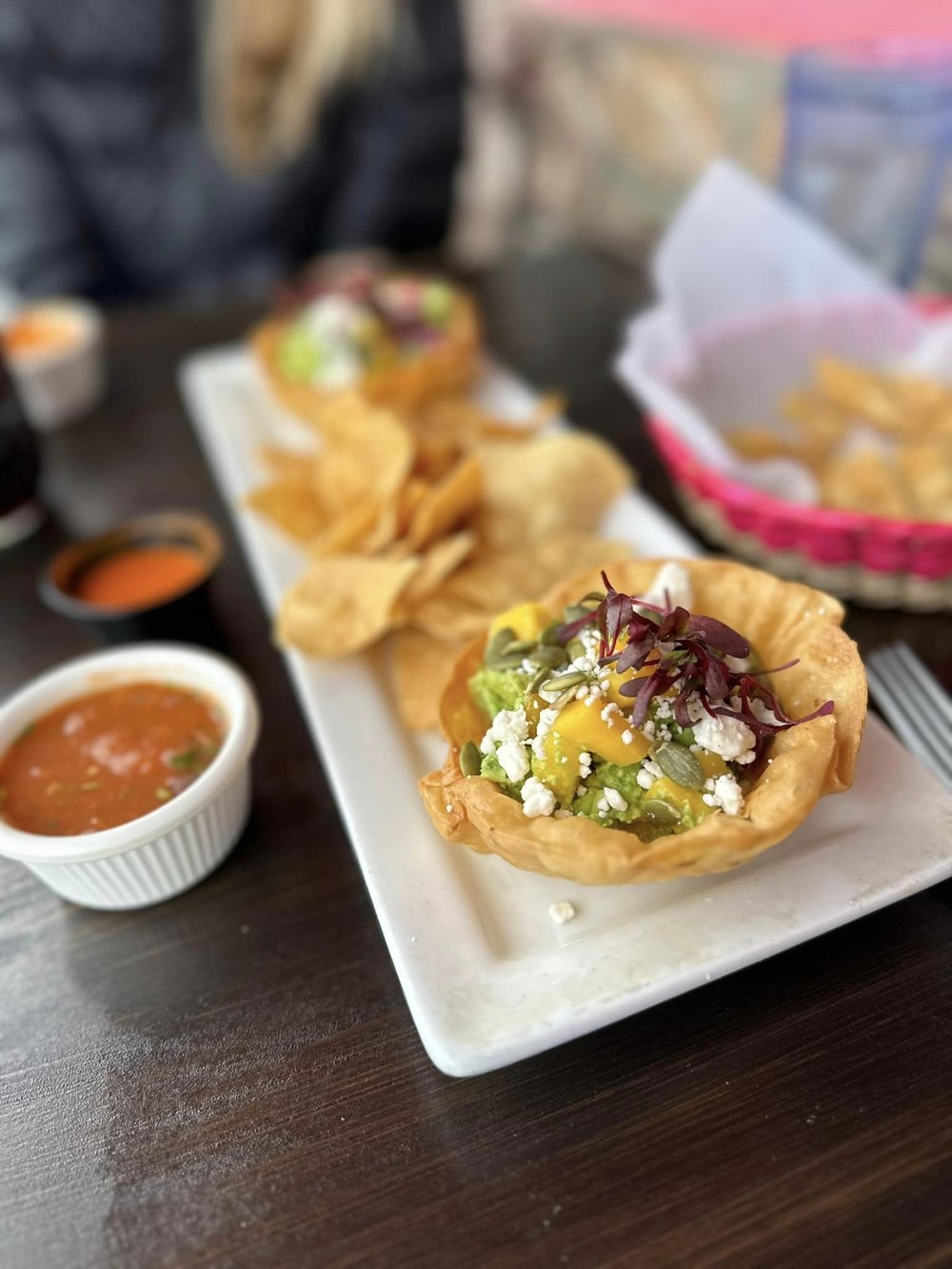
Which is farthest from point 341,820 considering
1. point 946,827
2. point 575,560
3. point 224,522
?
point 224,522

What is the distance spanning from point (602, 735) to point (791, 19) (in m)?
3.24

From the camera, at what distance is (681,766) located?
1.03m

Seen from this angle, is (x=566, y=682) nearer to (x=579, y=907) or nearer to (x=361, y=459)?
(x=579, y=907)

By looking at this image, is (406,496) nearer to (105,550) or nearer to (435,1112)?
(105,550)

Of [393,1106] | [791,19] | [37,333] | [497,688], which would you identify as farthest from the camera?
[791,19]

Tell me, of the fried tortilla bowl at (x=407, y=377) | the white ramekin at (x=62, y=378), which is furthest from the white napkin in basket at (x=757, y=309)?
the white ramekin at (x=62, y=378)

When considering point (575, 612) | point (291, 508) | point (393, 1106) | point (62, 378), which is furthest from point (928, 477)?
point (62, 378)

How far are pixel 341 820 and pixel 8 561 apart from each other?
3.83 feet

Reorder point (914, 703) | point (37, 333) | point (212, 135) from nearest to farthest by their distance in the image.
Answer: point (914, 703)
point (37, 333)
point (212, 135)

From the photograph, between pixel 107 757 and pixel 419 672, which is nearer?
pixel 107 757

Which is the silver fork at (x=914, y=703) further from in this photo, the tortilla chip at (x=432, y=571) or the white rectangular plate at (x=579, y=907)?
the tortilla chip at (x=432, y=571)

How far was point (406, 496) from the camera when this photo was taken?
5.60ft

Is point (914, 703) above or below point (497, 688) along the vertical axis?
below

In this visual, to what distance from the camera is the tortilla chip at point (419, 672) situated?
1409mm
